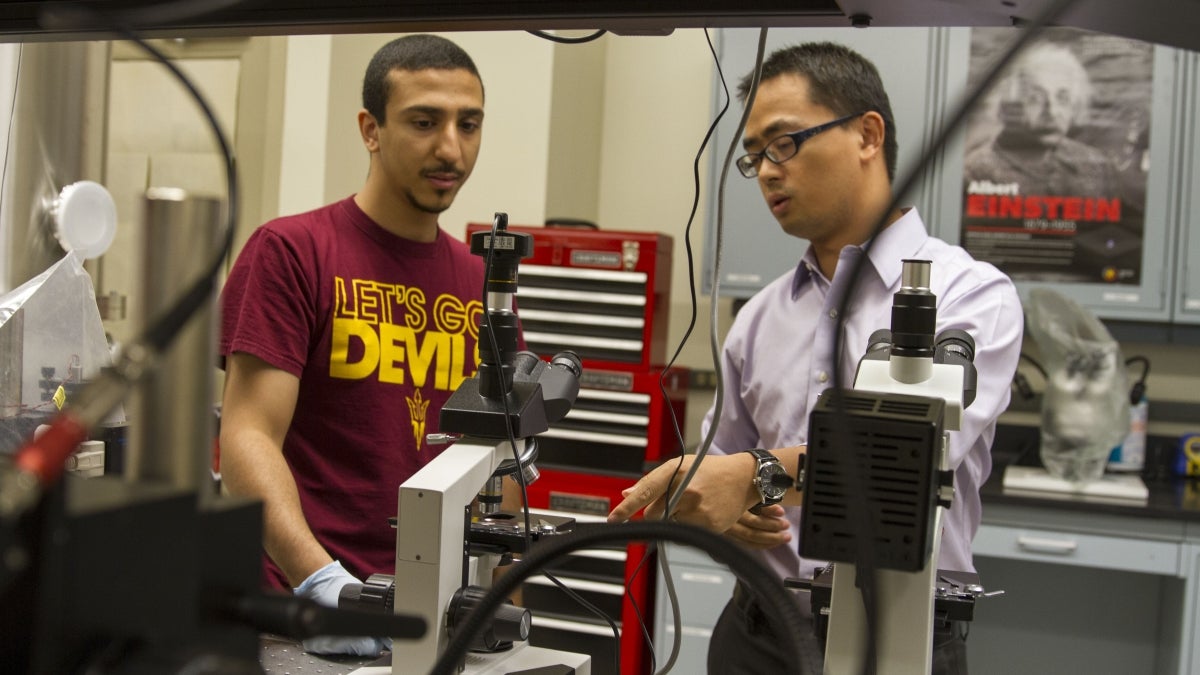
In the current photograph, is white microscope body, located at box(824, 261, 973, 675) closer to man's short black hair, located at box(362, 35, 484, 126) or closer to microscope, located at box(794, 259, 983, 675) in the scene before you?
microscope, located at box(794, 259, 983, 675)

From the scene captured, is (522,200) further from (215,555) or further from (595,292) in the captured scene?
(215,555)

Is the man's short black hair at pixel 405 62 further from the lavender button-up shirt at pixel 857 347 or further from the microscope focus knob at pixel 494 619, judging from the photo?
the microscope focus knob at pixel 494 619

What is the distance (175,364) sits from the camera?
1.41 feet

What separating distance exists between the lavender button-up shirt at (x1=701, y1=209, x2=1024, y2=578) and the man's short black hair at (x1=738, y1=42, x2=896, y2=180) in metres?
0.22

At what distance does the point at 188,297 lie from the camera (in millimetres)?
412

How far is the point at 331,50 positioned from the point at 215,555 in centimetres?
362

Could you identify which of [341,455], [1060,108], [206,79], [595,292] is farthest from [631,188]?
[341,455]

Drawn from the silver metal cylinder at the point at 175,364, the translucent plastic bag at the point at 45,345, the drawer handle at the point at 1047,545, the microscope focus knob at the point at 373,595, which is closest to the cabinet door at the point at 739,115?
the drawer handle at the point at 1047,545

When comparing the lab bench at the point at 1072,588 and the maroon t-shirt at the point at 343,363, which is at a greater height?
the maroon t-shirt at the point at 343,363

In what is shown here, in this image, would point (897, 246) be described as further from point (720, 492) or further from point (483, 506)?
point (483, 506)

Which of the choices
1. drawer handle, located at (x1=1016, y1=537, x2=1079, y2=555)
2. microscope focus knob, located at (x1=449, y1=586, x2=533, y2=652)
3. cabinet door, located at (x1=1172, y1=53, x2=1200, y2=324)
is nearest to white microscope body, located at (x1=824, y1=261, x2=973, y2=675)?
microscope focus knob, located at (x1=449, y1=586, x2=533, y2=652)

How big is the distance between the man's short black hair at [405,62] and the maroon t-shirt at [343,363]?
10.4 inches

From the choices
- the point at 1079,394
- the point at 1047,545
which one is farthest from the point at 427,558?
the point at 1079,394

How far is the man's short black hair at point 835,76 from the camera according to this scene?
1.92m
